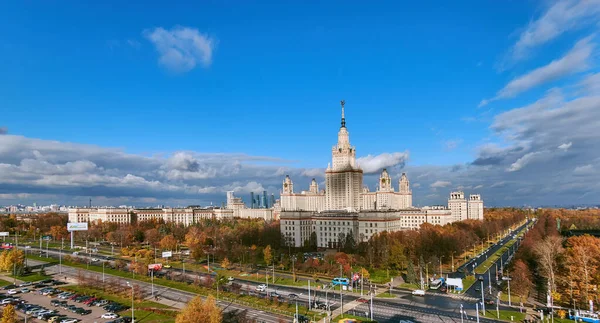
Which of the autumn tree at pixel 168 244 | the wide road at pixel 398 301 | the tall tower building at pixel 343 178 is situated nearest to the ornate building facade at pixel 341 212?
the tall tower building at pixel 343 178

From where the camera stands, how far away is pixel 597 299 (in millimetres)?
55938

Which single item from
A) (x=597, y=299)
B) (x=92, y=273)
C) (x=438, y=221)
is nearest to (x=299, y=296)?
(x=597, y=299)

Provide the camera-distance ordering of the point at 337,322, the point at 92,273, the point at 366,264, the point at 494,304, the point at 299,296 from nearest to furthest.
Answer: the point at 337,322 < the point at 494,304 < the point at 299,296 < the point at 92,273 < the point at 366,264

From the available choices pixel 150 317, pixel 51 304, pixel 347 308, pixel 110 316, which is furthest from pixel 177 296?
pixel 347 308

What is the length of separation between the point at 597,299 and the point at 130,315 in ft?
219

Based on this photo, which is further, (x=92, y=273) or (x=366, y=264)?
(x=366, y=264)

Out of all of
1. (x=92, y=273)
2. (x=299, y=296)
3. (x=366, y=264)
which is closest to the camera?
(x=299, y=296)

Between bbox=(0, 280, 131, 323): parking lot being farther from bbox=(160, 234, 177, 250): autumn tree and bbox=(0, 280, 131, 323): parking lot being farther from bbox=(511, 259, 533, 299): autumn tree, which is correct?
bbox=(511, 259, 533, 299): autumn tree

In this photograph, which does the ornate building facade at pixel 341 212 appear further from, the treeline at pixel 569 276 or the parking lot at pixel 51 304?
the parking lot at pixel 51 304

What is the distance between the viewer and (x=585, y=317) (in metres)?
→ 52.1

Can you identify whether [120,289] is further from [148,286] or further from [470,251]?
[470,251]

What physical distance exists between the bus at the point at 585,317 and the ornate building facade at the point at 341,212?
62.3m

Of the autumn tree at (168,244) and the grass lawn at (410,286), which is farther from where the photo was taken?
the autumn tree at (168,244)

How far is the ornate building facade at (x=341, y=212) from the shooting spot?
11838 cm
